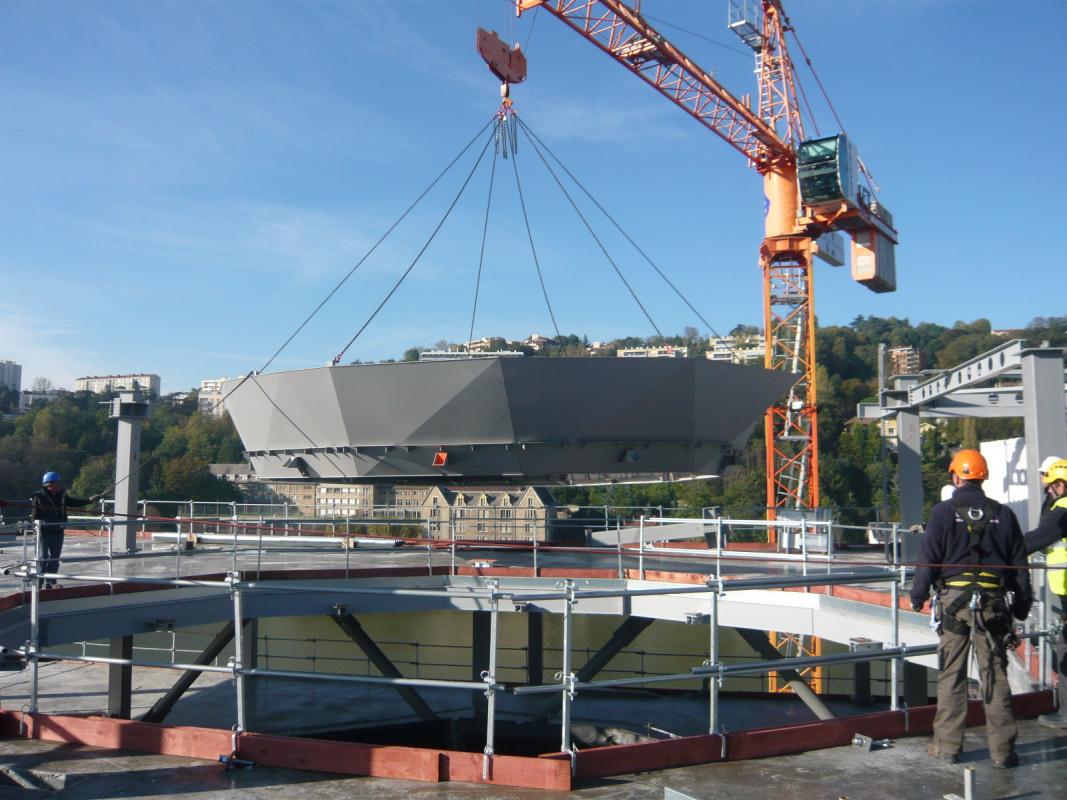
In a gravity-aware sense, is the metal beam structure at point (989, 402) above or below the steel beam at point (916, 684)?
above

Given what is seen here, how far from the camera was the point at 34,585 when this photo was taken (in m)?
6.86

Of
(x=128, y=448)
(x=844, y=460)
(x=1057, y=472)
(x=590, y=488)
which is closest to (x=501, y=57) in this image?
(x=128, y=448)

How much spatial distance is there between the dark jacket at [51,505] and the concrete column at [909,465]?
16.7 metres

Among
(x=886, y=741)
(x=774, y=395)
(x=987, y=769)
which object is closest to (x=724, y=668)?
(x=886, y=741)

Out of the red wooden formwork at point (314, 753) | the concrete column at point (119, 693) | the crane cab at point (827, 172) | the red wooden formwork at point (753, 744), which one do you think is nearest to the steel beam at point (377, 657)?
the concrete column at point (119, 693)

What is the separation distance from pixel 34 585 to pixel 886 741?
617 centimetres

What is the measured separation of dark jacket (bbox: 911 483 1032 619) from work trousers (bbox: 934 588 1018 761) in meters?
0.18

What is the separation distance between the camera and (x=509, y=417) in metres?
A: 15.5

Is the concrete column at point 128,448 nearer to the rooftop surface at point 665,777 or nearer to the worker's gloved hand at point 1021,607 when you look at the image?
the rooftop surface at point 665,777

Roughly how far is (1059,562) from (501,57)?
1809 cm

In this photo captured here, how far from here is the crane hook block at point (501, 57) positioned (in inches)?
829

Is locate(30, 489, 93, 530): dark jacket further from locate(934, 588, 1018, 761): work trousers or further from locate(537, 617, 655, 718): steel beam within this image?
locate(934, 588, 1018, 761): work trousers

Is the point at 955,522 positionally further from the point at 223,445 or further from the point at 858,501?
the point at 223,445

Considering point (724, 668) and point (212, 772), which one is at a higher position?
point (724, 668)
